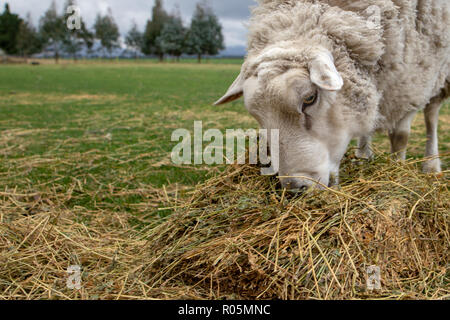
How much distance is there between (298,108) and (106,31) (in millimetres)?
79733

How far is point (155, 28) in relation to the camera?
3191 inches

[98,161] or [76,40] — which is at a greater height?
[76,40]

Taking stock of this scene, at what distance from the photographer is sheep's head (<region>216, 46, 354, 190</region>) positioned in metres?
2.50

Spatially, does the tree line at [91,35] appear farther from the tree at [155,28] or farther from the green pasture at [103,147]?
the green pasture at [103,147]

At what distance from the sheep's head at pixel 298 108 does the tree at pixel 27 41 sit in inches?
2879

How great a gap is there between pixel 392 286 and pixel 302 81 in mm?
1313

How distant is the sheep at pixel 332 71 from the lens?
2561 mm

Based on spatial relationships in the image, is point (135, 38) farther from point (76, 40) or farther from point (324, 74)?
point (324, 74)

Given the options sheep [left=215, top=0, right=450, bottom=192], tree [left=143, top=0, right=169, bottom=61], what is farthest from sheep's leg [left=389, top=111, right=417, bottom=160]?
tree [left=143, top=0, right=169, bottom=61]

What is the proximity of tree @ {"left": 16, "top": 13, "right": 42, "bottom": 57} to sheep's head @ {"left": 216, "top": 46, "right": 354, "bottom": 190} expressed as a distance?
240 feet

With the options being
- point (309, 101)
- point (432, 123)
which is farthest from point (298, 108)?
point (432, 123)

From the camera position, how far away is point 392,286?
1954 millimetres

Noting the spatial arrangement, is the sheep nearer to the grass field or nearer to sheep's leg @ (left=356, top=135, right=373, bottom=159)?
sheep's leg @ (left=356, top=135, right=373, bottom=159)

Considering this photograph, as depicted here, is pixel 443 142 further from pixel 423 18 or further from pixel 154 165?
pixel 154 165
